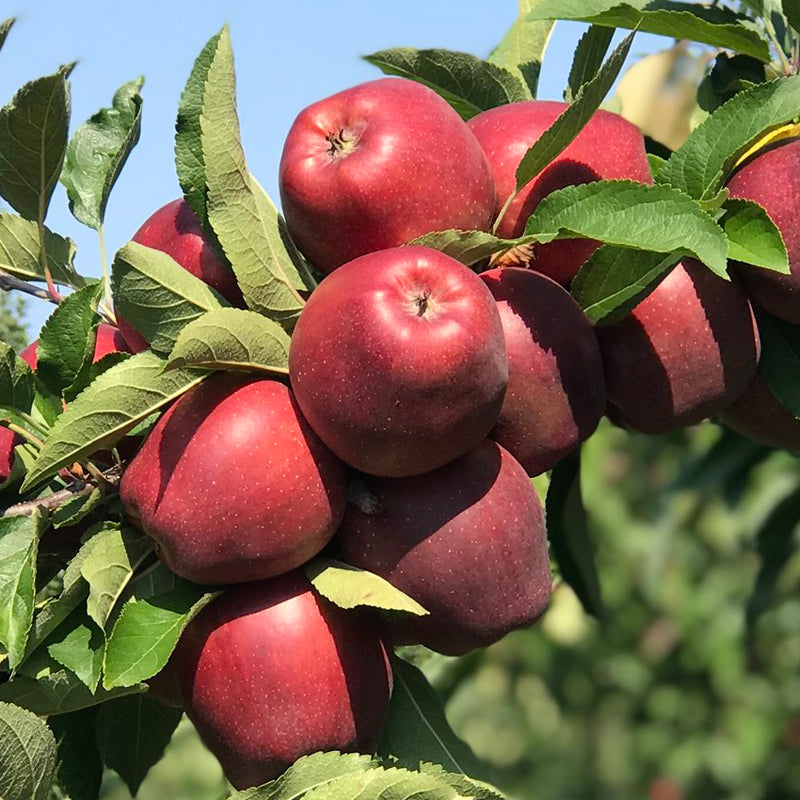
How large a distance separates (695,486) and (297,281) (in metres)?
1.37

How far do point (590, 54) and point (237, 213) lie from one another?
441mm

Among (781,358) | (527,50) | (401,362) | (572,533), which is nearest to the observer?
(401,362)

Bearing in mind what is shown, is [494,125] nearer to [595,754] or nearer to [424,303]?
[424,303]

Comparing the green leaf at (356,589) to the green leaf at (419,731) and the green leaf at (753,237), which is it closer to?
the green leaf at (419,731)

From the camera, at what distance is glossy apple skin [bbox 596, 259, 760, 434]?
108 cm

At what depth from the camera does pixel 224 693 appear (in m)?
0.93

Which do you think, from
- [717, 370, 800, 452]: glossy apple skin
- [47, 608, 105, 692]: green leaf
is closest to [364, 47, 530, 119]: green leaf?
[717, 370, 800, 452]: glossy apple skin

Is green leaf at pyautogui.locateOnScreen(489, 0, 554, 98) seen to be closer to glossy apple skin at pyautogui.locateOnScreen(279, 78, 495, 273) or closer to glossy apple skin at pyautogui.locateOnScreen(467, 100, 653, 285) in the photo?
glossy apple skin at pyautogui.locateOnScreen(467, 100, 653, 285)

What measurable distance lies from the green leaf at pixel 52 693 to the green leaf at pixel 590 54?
0.72 meters

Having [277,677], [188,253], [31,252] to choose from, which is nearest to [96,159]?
[31,252]

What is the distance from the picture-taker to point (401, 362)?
0.86 metres

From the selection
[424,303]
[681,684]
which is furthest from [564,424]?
[681,684]

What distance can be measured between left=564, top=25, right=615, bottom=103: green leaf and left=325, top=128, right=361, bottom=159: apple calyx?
0.29 m

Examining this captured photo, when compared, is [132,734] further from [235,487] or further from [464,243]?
[464,243]
